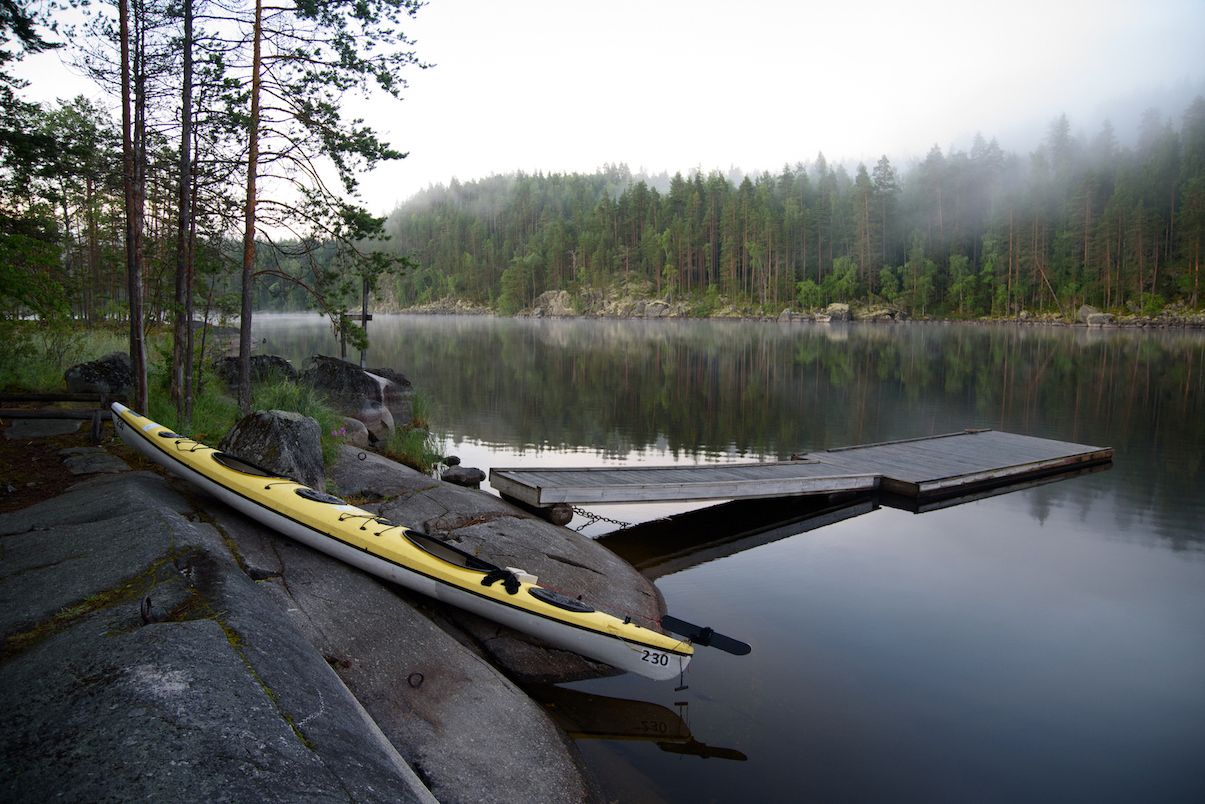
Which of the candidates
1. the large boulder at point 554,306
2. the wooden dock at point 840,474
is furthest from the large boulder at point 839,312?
the wooden dock at point 840,474

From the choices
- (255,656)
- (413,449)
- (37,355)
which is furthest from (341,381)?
(255,656)

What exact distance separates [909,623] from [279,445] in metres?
8.16

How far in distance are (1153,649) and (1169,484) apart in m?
9.85

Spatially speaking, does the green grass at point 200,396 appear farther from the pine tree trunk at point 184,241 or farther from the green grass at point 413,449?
the pine tree trunk at point 184,241

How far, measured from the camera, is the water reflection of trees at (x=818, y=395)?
20.7 m

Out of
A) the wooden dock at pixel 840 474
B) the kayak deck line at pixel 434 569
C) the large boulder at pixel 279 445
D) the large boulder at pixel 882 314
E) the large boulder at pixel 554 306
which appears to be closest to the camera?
the kayak deck line at pixel 434 569

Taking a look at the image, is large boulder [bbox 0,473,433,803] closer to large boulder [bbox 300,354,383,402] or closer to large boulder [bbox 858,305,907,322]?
large boulder [bbox 300,354,383,402]

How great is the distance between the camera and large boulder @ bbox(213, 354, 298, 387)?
1902 centimetres

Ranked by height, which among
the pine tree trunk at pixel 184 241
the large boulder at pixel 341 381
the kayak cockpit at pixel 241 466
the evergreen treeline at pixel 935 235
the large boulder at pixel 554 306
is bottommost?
the kayak cockpit at pixel 241 466

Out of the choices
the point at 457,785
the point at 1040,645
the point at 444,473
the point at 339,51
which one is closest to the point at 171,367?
the point at 444,473

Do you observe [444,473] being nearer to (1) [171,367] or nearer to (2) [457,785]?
(1) [171,367]

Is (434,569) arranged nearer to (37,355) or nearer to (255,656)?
(255,656)

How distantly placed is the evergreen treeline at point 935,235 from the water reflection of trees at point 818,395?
31198 mm

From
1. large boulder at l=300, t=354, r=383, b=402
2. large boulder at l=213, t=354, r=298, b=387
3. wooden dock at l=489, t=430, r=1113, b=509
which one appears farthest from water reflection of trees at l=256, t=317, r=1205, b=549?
large boulder at l=213, t=354, r=298, b=387
